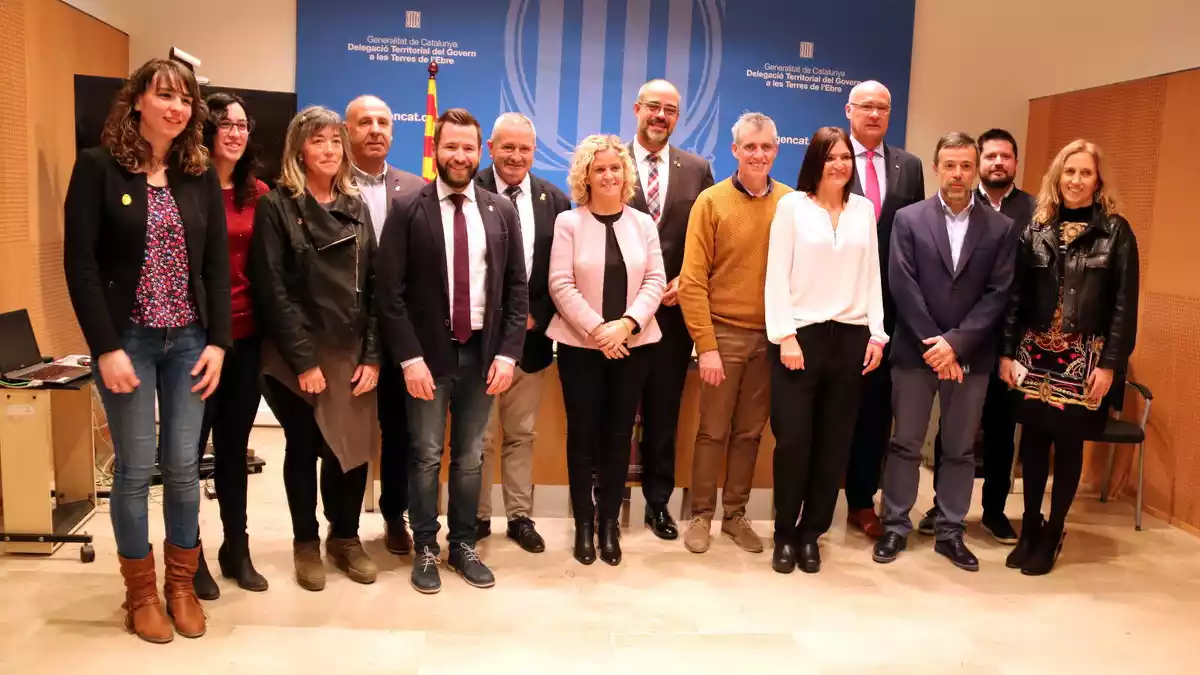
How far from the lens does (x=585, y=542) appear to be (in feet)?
11.8

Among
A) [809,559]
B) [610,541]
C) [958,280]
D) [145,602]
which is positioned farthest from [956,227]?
[145,602]

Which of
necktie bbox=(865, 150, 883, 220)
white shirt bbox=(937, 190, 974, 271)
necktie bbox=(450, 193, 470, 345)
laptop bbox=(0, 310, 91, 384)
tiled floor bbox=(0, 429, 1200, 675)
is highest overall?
necktie bbox=(865, 150, 883, 220)

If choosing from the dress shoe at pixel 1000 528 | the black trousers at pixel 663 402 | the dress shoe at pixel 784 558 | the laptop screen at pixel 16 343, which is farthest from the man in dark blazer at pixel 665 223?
the laptop screen at pixel 16 343

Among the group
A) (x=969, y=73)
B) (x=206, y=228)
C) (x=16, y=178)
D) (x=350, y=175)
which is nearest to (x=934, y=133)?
(x=969, y=73)

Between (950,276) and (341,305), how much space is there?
233 centimetres

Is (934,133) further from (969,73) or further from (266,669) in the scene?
(266,669)

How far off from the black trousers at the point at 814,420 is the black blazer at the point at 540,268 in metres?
0.89

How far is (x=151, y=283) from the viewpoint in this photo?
265 cm

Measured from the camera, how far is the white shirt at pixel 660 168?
148 inches

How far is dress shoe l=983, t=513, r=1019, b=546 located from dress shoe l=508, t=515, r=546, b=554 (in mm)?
2012

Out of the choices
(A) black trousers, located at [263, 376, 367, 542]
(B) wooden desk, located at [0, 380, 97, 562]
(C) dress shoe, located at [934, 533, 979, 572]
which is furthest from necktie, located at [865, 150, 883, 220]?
(B) wooden desk, located at [0, 380, 97, 562]

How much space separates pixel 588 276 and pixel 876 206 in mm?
1399

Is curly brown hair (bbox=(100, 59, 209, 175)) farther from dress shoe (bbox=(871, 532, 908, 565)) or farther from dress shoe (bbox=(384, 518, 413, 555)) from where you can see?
dress shoe (bbox=(871, 532, 908, 565))

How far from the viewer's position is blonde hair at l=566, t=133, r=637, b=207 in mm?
3326
